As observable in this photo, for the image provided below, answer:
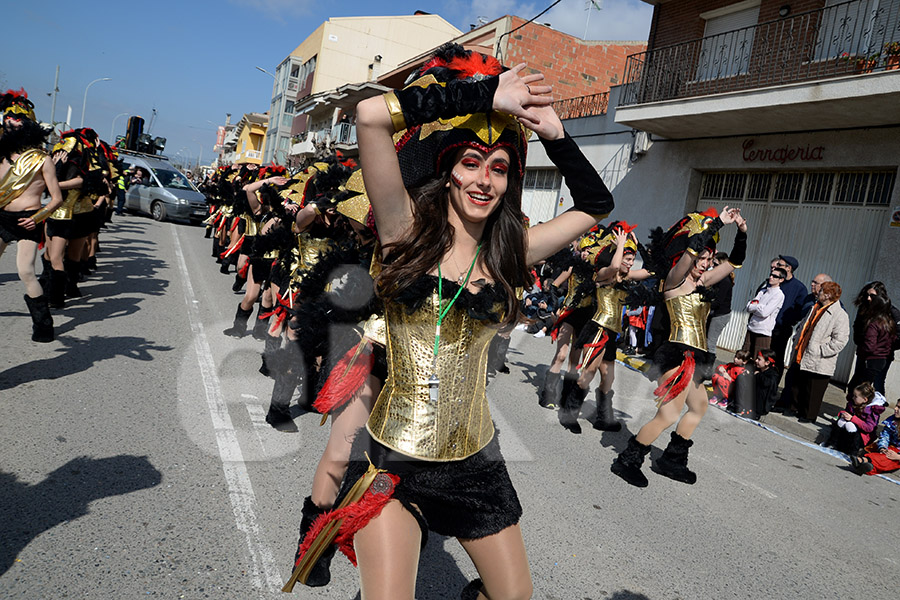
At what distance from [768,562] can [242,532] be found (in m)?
3.03

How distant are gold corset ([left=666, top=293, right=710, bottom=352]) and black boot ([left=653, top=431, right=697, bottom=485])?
0.77 meters

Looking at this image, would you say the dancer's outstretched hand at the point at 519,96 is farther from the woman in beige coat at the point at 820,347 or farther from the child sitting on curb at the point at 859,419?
the woman in beige coat at the point at 820,347

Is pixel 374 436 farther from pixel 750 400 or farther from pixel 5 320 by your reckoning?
pixel 750 400

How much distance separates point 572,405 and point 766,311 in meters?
3.99

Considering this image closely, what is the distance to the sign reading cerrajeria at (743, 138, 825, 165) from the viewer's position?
1088 centimetres

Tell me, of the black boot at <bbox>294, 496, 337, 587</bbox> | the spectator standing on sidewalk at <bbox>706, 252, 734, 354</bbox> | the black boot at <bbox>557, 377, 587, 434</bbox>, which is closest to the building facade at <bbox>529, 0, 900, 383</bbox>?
the spectator standing on sidewalk at <bbox>706, 252, 734, 354</bbox>

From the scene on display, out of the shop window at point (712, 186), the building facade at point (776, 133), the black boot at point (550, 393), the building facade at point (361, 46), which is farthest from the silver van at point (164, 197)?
the building facade at point (361, 46)

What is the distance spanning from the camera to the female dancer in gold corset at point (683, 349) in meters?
4.82

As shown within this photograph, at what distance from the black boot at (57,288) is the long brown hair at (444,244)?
6.97m

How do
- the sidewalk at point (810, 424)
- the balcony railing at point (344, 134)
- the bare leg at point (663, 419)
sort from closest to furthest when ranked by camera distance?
the bare leg at point (663, 419) → the sidewalk at point (810, 424) → the balcony railing at point (344, 134)

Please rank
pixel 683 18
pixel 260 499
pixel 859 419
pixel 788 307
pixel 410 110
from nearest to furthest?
pixel 410 110
pixel 260 499
pixel 859 419
pixel 788 307
pixel 683 18

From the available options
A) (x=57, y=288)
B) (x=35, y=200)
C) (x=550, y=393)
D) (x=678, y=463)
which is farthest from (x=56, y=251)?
(x=678, y=463)

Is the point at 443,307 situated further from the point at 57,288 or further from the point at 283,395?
the point at 57,288

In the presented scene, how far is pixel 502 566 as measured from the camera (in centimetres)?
192
